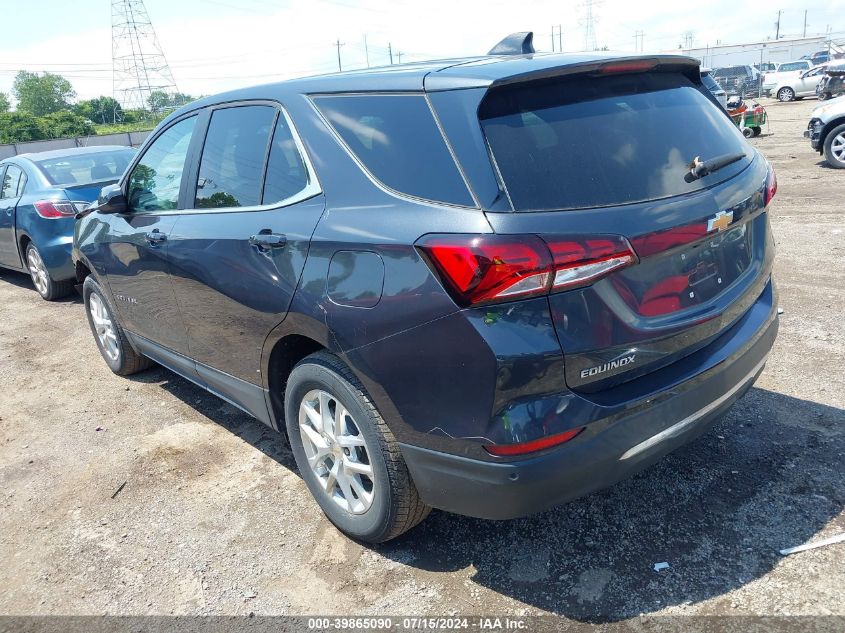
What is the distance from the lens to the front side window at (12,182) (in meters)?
8.12

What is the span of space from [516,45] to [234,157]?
147 centimetres

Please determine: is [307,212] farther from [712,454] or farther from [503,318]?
[712,454]

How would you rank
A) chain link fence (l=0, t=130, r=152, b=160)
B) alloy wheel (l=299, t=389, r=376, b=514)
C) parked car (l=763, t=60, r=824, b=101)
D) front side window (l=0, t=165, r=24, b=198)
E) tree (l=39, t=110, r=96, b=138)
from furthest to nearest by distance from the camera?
tree (l=39, t=110, r=96, b=138) < chain link fence (l=0, t=130, r=152, b=160) < parked car (l=763, t=60, r=824, b=101) < front side window (l=0, t=165, r=24, b=198) < alloy wheel (l=299, t=389, r=376, b=514)

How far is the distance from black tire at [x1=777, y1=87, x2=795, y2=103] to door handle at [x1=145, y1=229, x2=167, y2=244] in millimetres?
37043

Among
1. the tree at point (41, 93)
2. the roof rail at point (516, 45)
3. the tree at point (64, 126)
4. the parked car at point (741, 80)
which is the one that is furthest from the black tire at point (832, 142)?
the tree at point (41, 93)

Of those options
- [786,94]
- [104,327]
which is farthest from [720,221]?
[786,94]

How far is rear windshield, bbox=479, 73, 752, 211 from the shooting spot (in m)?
2.25

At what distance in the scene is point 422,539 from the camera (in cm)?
298

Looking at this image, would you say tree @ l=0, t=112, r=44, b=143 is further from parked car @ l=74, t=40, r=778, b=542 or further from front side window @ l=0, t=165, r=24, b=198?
parked car @ l=74, t=40, r=778, b=542

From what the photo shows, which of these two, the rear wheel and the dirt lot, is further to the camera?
the rear wheel

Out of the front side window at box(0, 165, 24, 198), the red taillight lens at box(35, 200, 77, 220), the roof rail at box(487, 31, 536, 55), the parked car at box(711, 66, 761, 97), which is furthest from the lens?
the parked car at box(711, 66, 761, 97)

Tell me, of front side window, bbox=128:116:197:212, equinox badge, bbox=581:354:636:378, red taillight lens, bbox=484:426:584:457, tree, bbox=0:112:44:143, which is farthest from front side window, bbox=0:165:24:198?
tree, bbox=0:112:44:143

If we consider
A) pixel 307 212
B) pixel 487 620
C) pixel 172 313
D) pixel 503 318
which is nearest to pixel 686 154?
pixel 503 318

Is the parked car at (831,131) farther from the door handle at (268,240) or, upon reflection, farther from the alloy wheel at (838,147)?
the door handle at (268,240)
